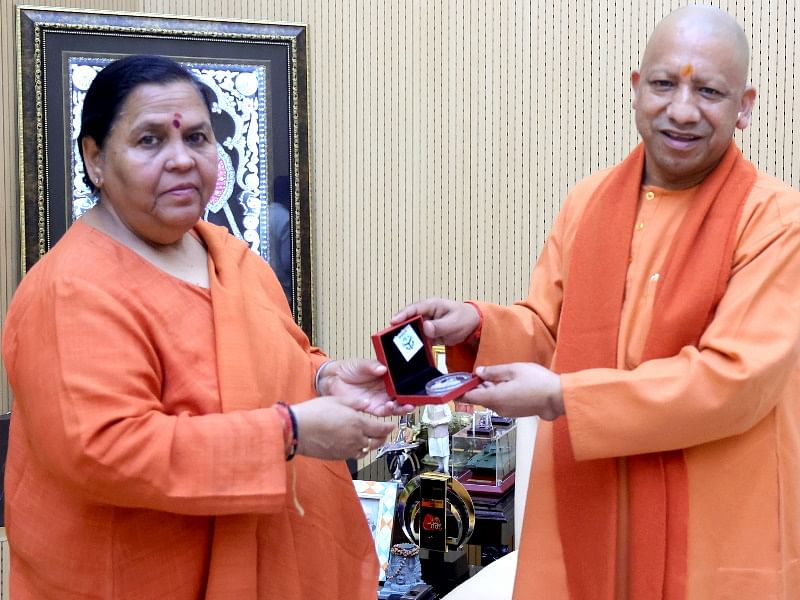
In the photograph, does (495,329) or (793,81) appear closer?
(495,329)

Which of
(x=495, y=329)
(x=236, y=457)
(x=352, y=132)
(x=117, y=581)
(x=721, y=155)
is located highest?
(x=352, y=132)

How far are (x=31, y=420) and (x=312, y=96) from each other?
316cm

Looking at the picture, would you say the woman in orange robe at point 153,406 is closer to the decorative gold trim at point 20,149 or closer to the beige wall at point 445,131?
the decorative gold trim at point 20,149

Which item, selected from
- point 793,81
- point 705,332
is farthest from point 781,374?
point 793,81

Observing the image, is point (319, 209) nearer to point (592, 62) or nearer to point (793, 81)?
point (592, 62)

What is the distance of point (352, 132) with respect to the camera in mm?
4898

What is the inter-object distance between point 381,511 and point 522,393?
1.28 m

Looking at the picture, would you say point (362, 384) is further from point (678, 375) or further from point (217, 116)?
point (217, 116)

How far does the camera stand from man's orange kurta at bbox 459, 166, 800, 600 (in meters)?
2.14

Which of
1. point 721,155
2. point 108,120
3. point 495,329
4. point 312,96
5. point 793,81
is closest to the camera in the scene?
point 108,120

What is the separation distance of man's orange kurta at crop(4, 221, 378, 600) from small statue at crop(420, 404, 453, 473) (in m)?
1.49

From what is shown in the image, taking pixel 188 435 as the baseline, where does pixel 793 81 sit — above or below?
above

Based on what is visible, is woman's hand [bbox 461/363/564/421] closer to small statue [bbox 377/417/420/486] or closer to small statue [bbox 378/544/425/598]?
small statue [bbox 378/544/425/598]

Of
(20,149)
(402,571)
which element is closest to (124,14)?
(20,149)
